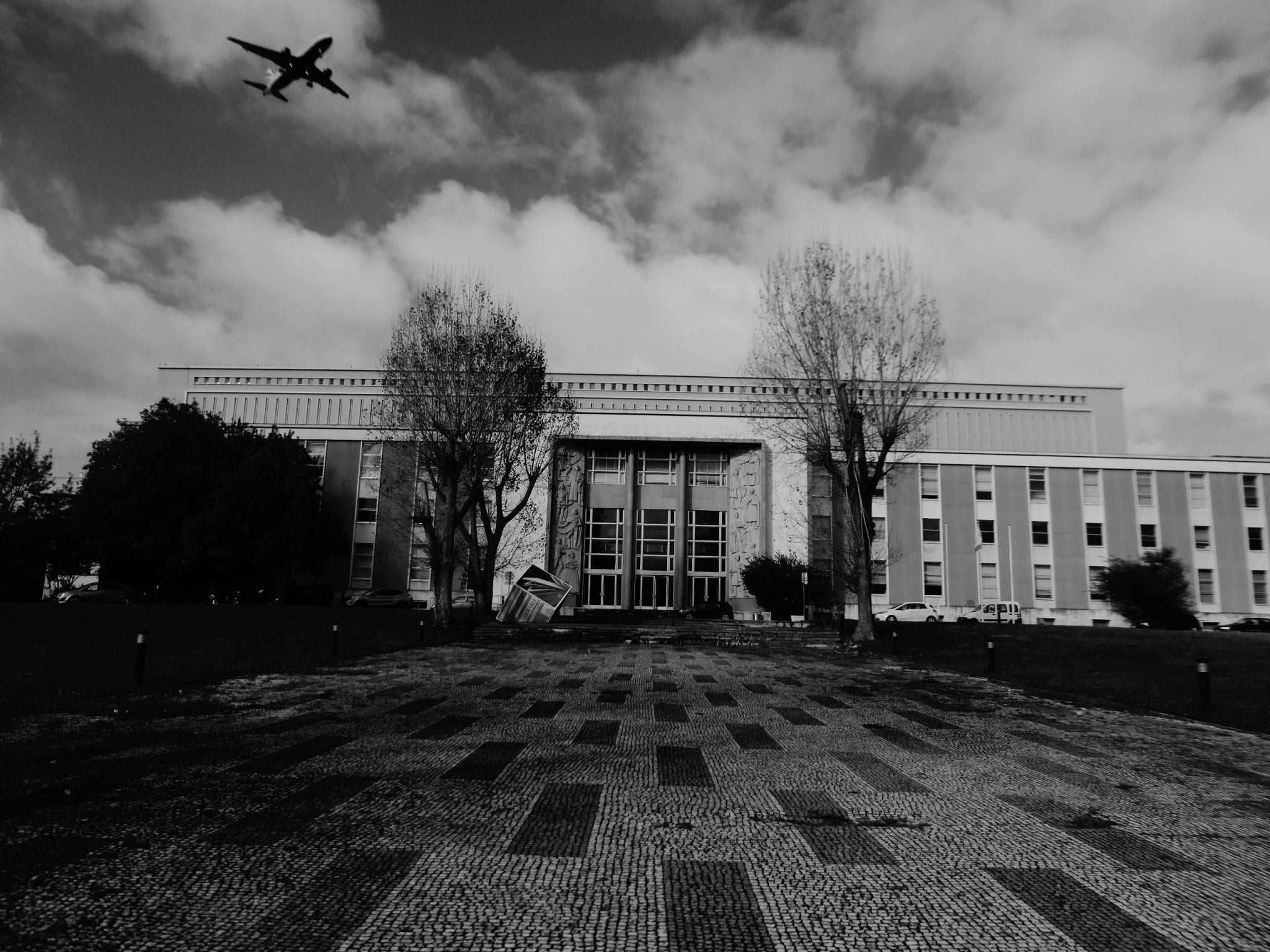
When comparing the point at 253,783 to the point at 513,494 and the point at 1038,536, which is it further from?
the point at 1038,536

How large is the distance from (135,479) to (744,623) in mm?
37912

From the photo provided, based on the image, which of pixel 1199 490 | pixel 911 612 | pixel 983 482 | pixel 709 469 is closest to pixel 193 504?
pixel 709 469

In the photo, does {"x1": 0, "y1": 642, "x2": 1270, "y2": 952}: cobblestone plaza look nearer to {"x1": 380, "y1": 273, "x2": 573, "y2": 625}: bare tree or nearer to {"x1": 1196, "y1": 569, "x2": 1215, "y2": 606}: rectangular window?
{"x1": 380, "y1": 273, "x2": 573, "y2": 625}: bare tree

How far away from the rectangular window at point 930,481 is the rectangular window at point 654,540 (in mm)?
18697

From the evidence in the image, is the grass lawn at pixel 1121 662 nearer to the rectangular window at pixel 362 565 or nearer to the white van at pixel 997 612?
the white van at pixel 997 612

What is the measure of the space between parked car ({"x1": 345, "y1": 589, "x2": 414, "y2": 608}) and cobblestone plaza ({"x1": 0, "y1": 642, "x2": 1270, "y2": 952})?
1893 inches

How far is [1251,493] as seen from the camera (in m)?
56.8

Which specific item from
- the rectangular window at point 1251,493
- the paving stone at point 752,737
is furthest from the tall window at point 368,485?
the rectangular window at point 1251,493

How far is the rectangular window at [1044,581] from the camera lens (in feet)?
182

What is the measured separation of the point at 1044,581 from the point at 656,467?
29.1m

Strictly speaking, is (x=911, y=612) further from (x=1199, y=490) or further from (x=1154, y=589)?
(x=1199, y=490)

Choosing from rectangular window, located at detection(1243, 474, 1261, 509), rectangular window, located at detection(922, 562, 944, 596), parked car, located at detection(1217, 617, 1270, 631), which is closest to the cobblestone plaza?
rectangular window, located at detection(922, 562, 944, 596)

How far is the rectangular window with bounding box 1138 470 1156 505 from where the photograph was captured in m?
56.7

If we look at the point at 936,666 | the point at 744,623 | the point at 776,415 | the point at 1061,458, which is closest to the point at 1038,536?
the point at 1061,458
